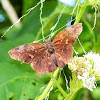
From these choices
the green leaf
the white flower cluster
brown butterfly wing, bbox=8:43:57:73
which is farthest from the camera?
the green leaf

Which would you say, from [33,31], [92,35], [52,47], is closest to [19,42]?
[33,31]

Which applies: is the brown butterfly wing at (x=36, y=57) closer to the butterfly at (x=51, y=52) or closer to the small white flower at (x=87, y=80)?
the butterfly at (x=51, y=52)

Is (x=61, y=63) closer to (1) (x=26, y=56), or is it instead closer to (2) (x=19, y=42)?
(1) (x=26, y=56)

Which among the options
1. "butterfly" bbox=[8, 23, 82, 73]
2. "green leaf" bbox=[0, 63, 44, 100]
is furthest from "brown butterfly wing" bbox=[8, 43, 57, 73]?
"green leaf" bbox=[0, 63, 44, 100]

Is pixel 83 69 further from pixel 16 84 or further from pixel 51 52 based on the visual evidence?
pixel 16 84

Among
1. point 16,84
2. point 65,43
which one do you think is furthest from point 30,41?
point 65,43

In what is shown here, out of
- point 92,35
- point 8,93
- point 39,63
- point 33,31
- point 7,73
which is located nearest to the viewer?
point 39,63

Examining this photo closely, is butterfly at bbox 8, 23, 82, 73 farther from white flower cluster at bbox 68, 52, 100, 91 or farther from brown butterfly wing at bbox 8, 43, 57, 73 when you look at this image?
white flower cluster at bbox 68, 52, 100, 91

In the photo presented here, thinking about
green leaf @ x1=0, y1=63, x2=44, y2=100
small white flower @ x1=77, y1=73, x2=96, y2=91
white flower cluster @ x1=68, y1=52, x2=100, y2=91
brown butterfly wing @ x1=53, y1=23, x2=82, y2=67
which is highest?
green leaf @ x1=0, y1=63, x2=44, y2=100
